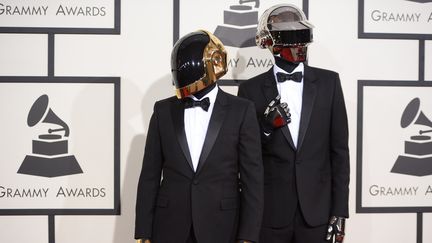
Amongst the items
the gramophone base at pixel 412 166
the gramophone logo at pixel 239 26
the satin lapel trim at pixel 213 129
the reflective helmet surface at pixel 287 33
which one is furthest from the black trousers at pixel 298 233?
the gramophone logo at pixel 239 26

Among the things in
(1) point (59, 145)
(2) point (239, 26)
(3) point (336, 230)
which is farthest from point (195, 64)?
(1) point (59, 145)

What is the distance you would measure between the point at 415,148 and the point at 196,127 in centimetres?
163

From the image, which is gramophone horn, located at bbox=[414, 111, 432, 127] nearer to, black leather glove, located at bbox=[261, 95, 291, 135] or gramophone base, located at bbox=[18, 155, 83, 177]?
black leather glove, located at bbox=[261, 95, 291, 135]

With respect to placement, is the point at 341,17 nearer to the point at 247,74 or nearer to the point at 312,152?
the point at 247,74

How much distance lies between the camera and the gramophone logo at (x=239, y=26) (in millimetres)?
3221

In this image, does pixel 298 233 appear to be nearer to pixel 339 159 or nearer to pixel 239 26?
pixel 339 159

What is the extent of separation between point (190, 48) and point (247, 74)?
1.00 metres

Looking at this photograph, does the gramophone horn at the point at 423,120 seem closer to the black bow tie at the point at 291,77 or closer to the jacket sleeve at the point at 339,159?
the jacket sleeve at the point at 339,159

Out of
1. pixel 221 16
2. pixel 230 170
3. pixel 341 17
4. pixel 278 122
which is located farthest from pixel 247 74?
pixel 230 170

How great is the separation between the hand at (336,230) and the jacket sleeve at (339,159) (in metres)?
0.03

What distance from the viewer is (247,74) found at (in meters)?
3.23

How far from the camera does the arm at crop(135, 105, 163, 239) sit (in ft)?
7.57

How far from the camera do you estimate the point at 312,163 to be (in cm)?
245

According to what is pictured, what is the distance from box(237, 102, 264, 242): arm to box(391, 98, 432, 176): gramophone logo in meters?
1.37
